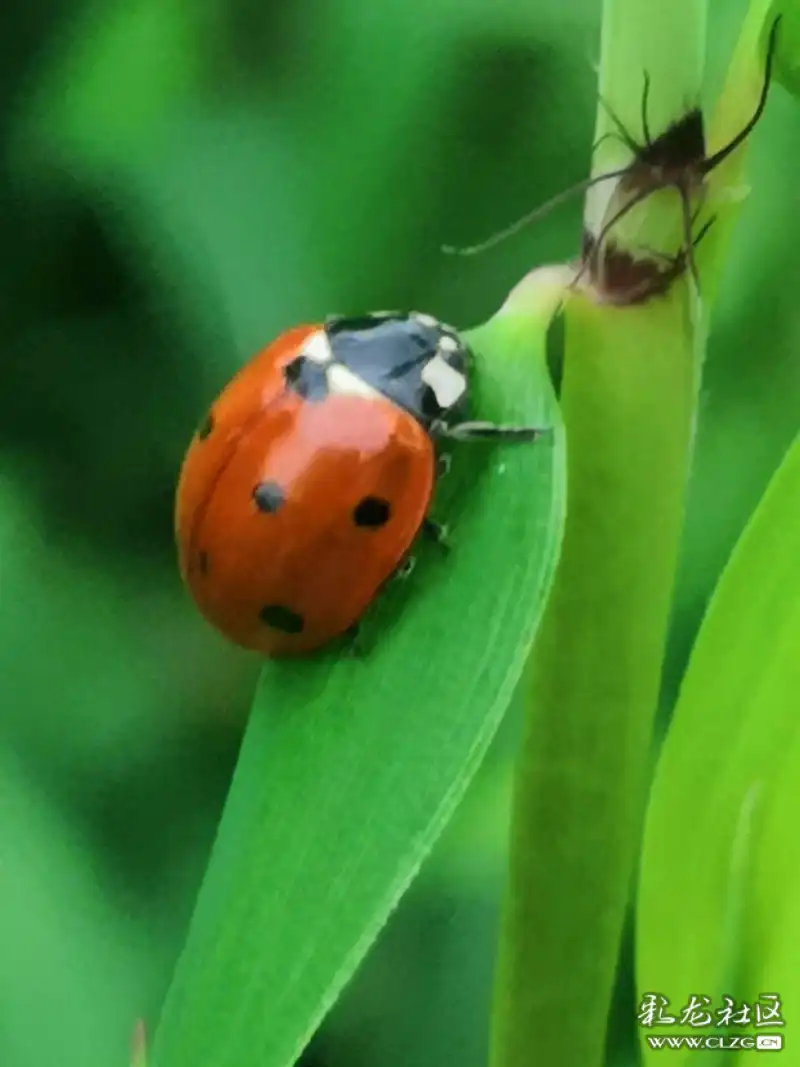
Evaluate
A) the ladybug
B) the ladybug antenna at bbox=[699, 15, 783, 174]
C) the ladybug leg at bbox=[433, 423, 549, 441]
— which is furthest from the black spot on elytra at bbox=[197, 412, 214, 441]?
the ladybug antenna at bbox=[699, 15, 783, 174]

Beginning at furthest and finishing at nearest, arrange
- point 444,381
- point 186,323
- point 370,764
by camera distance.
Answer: point 186,323 < point 444,381 < point 370,764

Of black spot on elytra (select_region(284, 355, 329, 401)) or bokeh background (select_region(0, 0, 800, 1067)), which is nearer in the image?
black spot on elytra (select_region(284, 355, 329, 401))

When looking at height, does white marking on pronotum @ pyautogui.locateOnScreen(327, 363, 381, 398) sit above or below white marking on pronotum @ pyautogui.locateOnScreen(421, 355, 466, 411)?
below

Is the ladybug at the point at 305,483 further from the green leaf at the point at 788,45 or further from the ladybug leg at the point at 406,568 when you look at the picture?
the green leaf at the point at 788,45

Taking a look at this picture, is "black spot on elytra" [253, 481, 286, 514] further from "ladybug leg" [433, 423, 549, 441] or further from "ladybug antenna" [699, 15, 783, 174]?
"ladybug antenna" [699, 15, 783, 174]

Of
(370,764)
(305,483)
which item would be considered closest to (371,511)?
(305,483)

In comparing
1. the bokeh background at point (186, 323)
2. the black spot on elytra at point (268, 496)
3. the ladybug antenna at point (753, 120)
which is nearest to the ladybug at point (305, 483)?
the black spot on elytra at point (268, 496)

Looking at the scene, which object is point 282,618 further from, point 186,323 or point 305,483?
point 186,323
